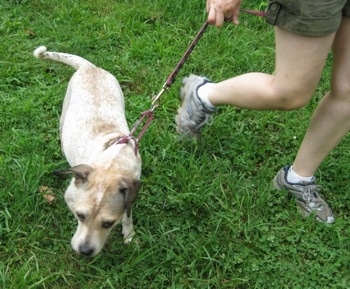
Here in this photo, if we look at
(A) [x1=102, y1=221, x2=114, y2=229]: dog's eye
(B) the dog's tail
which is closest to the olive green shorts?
(A) [x1=102, y1=221, x2=114, y2=229]: dog's eye

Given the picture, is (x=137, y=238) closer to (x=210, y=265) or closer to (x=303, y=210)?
(x=210, y=265)

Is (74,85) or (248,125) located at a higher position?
(74,85)

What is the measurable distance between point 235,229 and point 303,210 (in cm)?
50

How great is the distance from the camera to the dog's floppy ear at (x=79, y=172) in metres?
2.79

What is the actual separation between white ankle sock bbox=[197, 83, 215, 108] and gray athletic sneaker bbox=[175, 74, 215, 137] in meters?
0.02

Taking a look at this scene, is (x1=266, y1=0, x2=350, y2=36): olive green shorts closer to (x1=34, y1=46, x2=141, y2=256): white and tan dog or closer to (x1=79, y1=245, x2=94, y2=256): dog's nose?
(x1=34, y1=46, x2=141, y2=256): white and tan dog

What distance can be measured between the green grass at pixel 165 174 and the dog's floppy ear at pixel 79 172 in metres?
0.62

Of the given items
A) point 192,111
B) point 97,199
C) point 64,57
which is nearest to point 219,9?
point 192,111

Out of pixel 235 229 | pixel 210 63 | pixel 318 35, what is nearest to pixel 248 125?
pixel 210 63

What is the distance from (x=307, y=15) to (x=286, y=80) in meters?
0.43

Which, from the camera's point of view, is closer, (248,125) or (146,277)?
(146,277)

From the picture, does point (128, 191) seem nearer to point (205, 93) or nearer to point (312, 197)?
point (205, 93)

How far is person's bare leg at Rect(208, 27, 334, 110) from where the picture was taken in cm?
279

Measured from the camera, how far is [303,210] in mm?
3691
